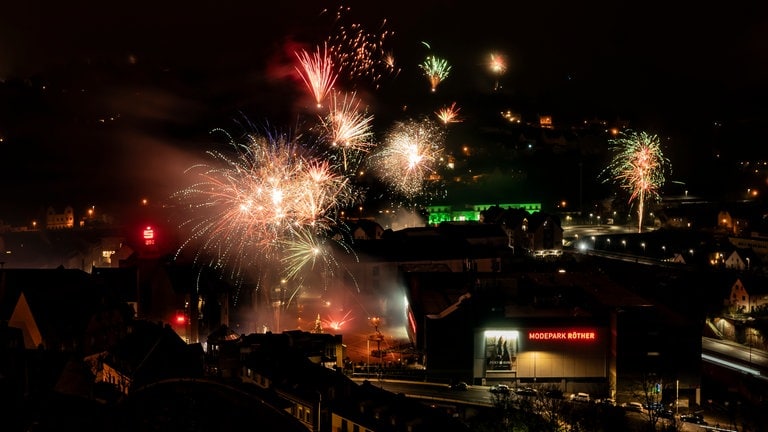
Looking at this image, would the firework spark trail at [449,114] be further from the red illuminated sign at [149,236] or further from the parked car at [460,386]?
the parked car at [460,386]

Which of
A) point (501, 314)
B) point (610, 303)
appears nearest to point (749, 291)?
point (610, 303)

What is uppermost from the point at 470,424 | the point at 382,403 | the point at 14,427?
the point at 14,427

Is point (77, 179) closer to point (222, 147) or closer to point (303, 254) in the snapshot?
point (222, 147)

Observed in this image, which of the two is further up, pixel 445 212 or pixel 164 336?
pixel 445 212

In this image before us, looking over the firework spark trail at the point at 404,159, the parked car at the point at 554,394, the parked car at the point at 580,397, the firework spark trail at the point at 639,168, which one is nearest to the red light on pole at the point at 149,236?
the parked car at the point at 554,394

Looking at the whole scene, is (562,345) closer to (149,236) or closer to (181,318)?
(181,318)

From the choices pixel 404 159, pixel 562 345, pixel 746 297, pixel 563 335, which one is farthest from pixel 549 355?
pixel 404 159
